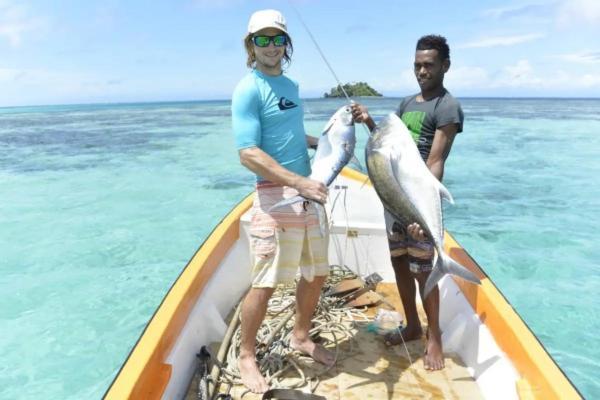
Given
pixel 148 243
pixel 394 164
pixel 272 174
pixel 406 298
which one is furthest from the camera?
pixel 148 243

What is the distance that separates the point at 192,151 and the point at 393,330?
2005 centimetres

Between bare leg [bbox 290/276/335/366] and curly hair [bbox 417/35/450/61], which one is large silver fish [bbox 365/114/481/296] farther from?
bare leg [bbox 290/276/335/366]

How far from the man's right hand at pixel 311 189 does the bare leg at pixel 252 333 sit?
0.68 metres

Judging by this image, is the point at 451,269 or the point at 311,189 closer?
the point at 311,189

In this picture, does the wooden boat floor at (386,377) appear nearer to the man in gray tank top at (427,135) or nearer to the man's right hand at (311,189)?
the man in gray tank top at (427,135)

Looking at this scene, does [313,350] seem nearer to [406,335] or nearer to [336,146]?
[406,335]

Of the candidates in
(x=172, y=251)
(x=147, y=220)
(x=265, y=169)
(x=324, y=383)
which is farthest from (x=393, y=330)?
(x=147, y=220)

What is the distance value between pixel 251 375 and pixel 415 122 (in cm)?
196

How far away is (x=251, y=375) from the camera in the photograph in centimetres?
277

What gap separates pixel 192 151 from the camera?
72.5 feet

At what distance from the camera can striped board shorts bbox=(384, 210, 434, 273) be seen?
2922mm

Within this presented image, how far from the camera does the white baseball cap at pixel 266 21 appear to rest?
A: 2.39 m

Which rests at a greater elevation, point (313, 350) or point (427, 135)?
point (427, 135)

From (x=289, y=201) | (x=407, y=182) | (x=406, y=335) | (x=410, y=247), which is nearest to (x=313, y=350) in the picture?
(x=406, y=335)
